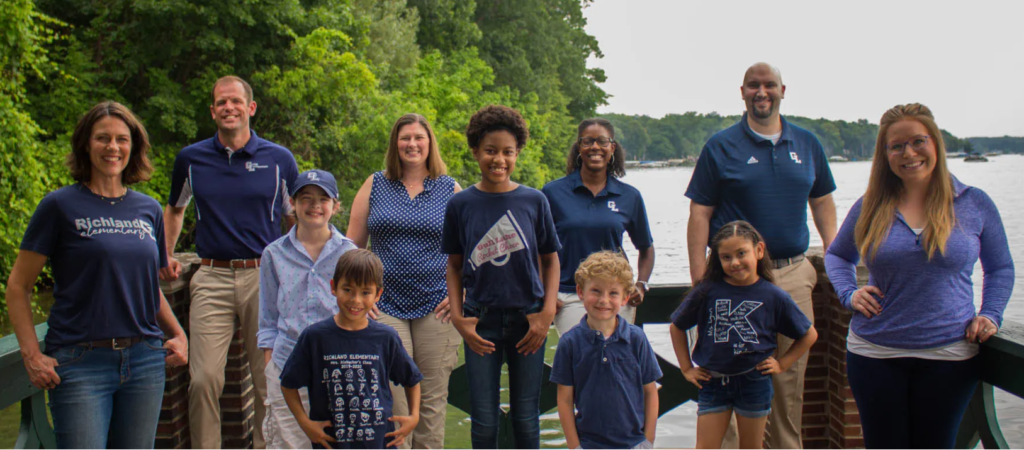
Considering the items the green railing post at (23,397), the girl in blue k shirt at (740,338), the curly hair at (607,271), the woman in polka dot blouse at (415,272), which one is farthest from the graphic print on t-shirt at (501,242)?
the green railing post at (23,397)

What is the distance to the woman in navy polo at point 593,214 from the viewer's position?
11.7 feet

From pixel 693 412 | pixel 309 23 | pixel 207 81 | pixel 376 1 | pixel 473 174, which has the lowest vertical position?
pixel 693 412

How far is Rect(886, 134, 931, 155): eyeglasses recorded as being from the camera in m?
2.83

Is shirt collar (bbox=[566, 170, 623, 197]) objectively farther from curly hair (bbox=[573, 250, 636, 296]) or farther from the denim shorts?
the denim shorts

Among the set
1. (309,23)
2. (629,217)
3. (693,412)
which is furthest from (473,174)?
(629,217)

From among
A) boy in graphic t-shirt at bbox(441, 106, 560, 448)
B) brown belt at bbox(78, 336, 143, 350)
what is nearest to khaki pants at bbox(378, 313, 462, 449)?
boy in graphic t-shirt at bbox(441, 106, 560, 448)

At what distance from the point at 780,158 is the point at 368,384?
215cm

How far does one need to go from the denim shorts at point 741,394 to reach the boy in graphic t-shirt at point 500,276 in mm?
700

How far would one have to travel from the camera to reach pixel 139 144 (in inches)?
116

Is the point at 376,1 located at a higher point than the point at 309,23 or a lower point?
higher

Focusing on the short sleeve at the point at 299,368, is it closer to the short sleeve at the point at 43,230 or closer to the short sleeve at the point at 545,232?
the short sleeve at the point at 43,230

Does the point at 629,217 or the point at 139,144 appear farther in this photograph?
the point at 629,217

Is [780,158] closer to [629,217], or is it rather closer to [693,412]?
[629,217]

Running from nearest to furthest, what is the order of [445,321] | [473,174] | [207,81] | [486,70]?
[445,321], [207,81], [473,174], [486,70]
